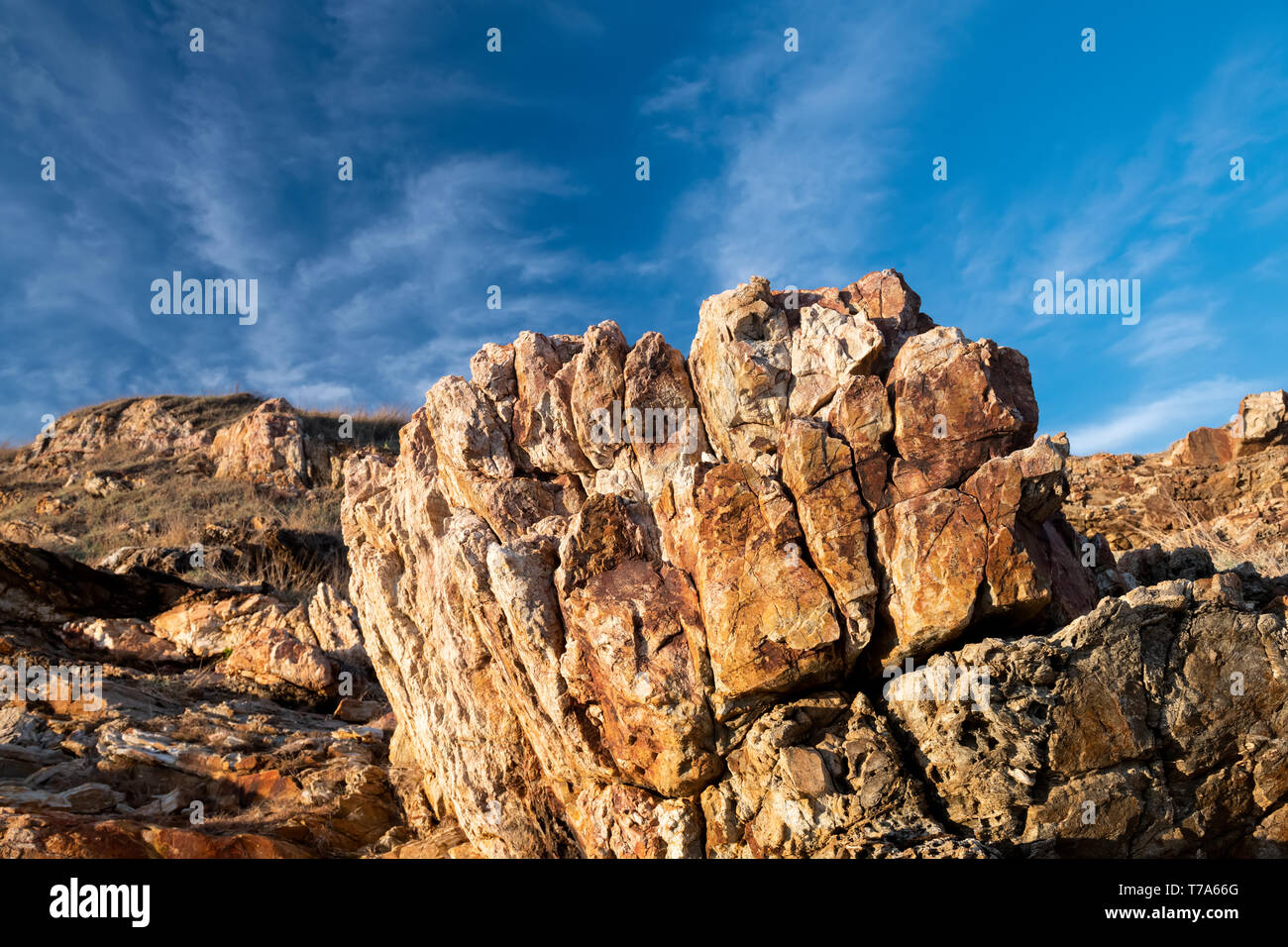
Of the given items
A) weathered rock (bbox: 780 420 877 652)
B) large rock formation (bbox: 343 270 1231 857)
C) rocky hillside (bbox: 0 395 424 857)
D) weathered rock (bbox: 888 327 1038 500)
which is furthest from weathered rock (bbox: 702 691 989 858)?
rocky hillside (bbox: 0 395 424 857)

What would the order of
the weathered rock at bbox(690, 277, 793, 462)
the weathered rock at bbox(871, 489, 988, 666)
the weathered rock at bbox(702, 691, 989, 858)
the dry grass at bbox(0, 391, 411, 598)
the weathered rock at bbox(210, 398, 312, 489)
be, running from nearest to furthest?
1. the weathered rock at bbox(702, 691, 989, 858)
2. the weathered rock at bbox(871, 489, 988, 666)
3. the weathered rock at bbox(690, 277, 793, 462)
4. the dry grass at bbox(0, 391, 411, 598)
5. the weathered rock at bbox(210, 398, 312, 489)

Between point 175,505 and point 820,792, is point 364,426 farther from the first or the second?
point 820,792

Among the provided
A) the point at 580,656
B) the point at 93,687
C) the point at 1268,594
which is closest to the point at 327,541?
the point at 93,687

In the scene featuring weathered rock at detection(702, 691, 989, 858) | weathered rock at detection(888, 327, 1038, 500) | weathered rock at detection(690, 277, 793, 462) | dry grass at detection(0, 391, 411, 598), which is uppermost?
dry grass at detection(0, 391, 411, 598)

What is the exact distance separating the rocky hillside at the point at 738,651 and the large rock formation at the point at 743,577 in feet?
0.07

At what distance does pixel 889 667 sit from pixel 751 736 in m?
1.01

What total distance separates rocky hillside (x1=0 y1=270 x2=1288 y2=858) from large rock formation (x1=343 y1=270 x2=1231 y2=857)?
0.9 inches

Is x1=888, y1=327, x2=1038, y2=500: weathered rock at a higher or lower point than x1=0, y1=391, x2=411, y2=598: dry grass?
lower

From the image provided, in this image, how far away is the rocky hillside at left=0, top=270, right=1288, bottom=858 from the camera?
5.09 metres

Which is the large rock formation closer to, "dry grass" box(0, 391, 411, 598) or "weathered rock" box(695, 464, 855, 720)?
"weathered rock" box(695, 464, 855, 720)

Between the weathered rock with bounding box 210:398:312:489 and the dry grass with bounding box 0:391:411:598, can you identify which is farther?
the weathered rock with bounding box 210:398:312:489

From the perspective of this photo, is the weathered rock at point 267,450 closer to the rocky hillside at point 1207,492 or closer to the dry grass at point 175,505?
the dry grass at point 175,505

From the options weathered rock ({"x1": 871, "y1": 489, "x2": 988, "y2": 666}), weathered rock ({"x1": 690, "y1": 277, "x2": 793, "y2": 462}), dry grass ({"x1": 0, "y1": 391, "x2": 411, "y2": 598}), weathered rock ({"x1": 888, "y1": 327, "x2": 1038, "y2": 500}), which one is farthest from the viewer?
dry grass ({"x1": 0, "y1": 391, "x2": 411, "y2": 598})
